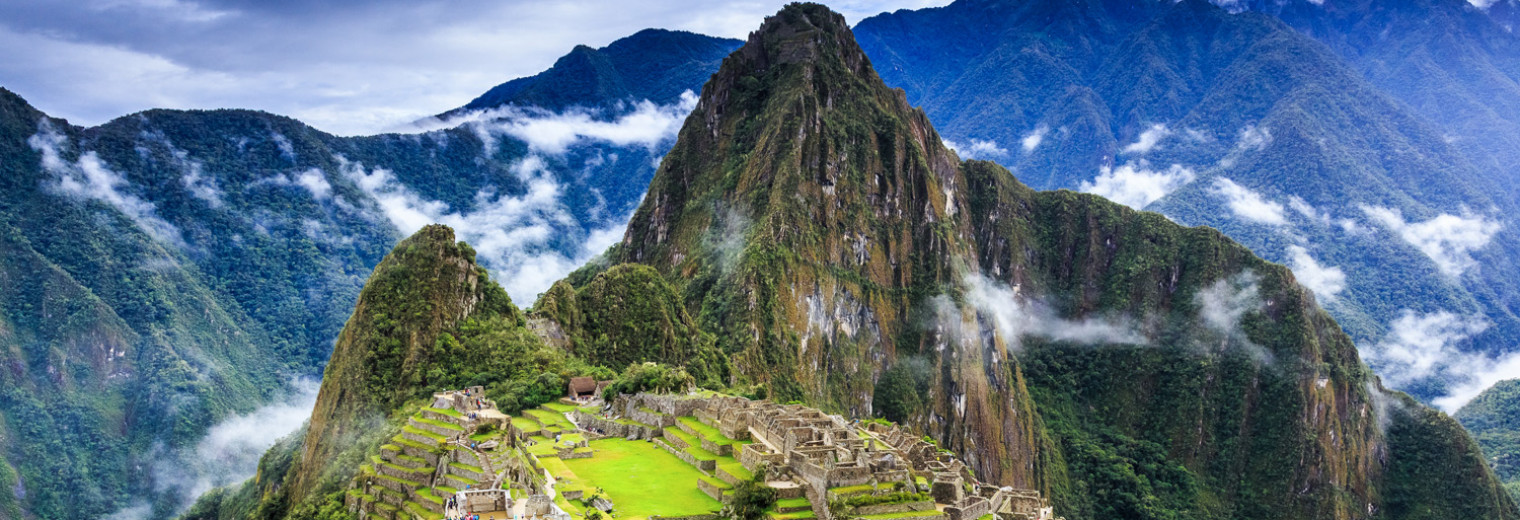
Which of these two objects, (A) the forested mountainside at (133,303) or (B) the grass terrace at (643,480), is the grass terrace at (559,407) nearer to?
(B) the grass terrace at (643,480)

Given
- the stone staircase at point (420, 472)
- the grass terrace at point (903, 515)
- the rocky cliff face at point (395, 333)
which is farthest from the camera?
the rocky cliff face at point (395, 333)

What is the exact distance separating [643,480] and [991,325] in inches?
4699

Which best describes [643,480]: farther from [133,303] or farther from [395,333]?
[133,303]

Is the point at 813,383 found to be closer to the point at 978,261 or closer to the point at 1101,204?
the point at 978,261

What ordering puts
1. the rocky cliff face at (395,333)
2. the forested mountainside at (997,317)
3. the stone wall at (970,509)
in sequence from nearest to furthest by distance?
1. the stone wall at (970,509)
2. the rocky cliff face at (395,333)
3. the forested mountainside at (997,317)

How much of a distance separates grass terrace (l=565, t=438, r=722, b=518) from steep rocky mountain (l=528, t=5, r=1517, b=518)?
67.6 m

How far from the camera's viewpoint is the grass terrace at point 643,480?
47.2m

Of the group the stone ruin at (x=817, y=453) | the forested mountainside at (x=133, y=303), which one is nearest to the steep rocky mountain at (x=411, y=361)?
the stone ruin at (x=817, y=453)

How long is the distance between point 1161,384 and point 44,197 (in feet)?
521

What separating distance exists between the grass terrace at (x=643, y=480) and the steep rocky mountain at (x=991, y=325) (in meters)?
67.6

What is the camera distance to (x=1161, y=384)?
175 m

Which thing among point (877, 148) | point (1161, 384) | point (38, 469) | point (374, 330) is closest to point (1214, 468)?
point (1161, 384)

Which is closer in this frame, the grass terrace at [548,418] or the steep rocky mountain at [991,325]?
the grass terrace at [548,418]

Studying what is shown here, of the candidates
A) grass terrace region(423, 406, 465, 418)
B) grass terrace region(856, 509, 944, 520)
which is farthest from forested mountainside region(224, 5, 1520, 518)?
grass terrace region(856, 509, 944, 520)
